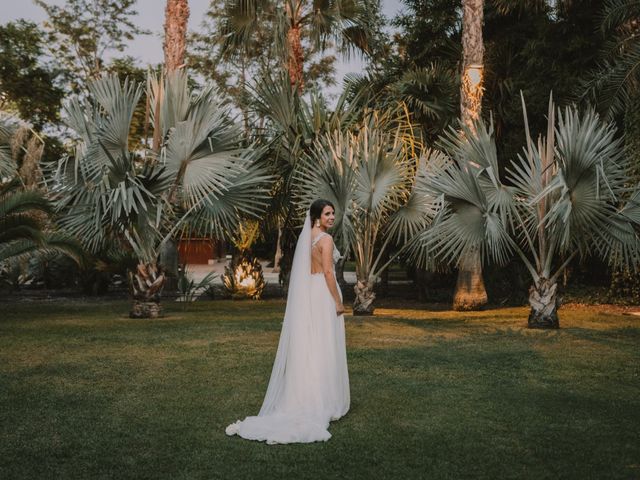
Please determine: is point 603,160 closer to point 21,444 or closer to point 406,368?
point 406,368

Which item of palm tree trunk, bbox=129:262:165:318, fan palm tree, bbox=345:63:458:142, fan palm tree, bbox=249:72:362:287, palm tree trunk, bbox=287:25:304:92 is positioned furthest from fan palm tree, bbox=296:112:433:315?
palm tree trunk, bbox=287:25:304:92

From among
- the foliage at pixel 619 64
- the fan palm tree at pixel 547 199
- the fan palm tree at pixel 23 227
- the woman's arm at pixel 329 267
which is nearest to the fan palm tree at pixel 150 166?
the fan palm tree at pixel 23 227

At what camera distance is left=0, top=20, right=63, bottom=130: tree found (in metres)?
26.8

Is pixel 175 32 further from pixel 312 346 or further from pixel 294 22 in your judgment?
pixel 312 346

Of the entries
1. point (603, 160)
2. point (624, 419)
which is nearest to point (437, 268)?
point (603, 160)

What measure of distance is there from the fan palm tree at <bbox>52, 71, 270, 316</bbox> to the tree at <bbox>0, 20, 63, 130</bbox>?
15.0m

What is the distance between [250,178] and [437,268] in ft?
23.6

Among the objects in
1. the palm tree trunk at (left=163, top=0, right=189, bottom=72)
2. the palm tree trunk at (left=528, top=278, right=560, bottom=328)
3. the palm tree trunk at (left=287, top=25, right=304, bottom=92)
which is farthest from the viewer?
the palm tree trunk at (left=287, top=25, right=304, bottom=92)

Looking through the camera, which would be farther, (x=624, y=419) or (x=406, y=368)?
(x=406, y=368)

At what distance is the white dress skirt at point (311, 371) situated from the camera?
627 cm

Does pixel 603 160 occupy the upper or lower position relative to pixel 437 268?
upper

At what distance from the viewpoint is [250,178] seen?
13.7 meters

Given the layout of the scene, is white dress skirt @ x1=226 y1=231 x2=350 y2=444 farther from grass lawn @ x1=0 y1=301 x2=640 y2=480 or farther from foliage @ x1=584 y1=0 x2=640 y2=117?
foliage @ x1=584 y1=0 x2=640 y2=117

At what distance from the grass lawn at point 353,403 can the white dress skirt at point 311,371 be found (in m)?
0.22
